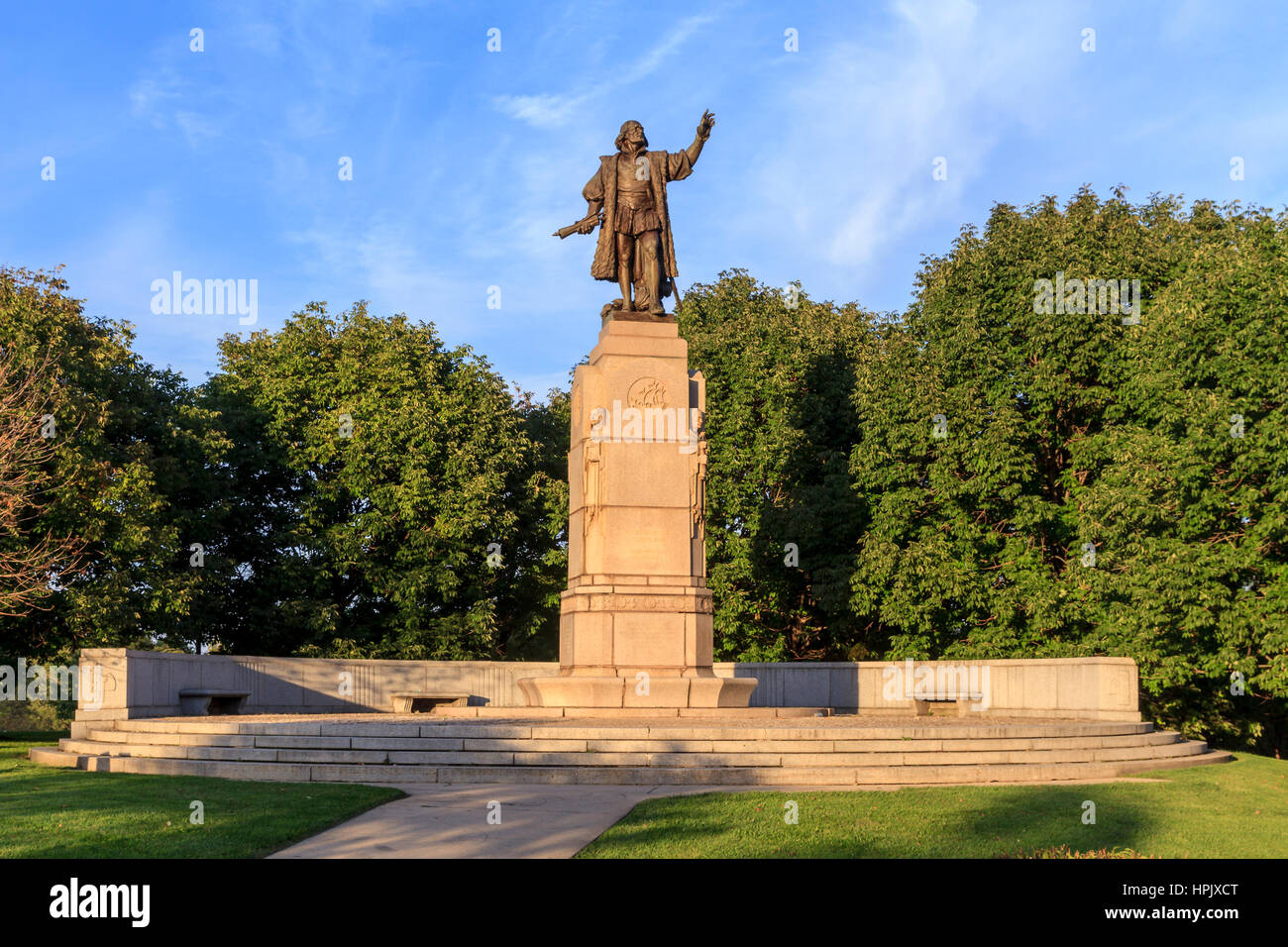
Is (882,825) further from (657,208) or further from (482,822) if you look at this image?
(657,208)

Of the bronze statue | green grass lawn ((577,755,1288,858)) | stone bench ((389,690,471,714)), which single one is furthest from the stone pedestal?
green grass lawn ((577,755,1288,858))

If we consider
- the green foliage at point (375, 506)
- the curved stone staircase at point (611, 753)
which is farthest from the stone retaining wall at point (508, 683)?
the green foliage at point (375, 506)

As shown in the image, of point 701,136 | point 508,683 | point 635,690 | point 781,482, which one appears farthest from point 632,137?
point 781,482

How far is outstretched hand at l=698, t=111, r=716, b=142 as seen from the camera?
23094mm

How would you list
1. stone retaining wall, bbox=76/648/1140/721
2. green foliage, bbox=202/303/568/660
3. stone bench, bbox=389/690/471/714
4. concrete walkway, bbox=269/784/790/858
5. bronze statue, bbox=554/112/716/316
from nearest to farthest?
concrete walkway, bbox=269/784/790/858 < stone retaining wall, bbox=76/648/1140/721 < bronze statue, bbox=554/112/716/316 < stone bench, bbox=389/690/471/714 < green foliage, bbox=202/303/568/660

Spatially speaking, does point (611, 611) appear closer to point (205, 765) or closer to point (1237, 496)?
point (205, 765)

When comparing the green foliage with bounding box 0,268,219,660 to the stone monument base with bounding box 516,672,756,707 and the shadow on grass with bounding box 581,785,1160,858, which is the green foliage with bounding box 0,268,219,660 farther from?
the shadow on grass with bounding box 581,785,1160,858

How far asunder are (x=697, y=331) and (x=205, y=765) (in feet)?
86.5

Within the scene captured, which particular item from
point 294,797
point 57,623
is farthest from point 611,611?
point 57,623

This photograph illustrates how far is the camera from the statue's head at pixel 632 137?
2366 cm

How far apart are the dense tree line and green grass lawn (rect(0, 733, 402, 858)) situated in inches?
395

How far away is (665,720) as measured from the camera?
717 inches

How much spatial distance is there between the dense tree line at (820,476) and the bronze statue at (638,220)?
41.9ft

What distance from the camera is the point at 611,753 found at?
53.8ft
